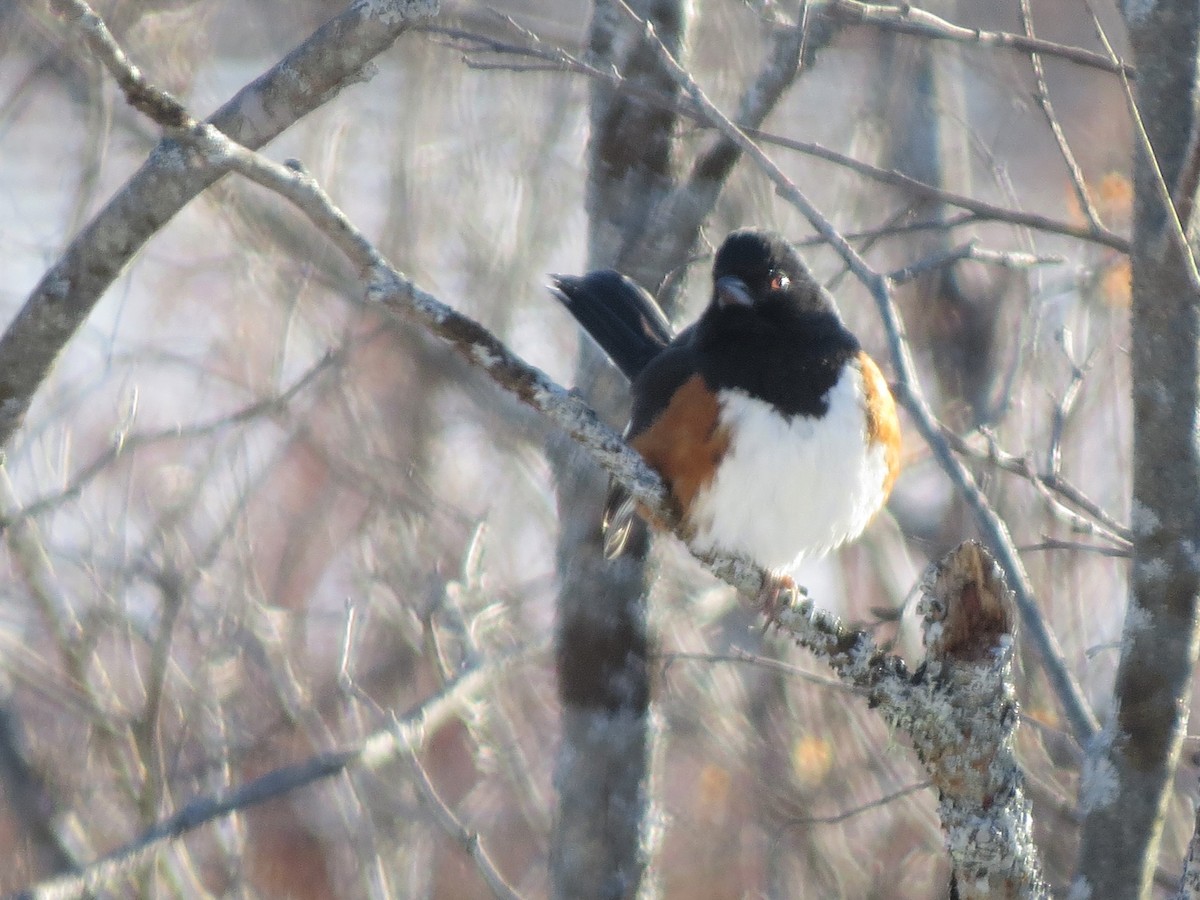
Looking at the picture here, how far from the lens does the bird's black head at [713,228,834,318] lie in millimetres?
2873

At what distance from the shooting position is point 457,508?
394 cm

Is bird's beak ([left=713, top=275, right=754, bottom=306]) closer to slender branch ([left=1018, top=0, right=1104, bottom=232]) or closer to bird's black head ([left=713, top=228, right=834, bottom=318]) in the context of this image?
bird's black head ([left=713, top=228, right=834, bottom=318])

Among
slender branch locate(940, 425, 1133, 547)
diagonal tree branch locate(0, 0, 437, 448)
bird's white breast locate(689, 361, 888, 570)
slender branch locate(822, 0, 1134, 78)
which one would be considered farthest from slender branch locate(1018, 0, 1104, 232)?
diagonal tree branch locate(0, 0, 437, 448)

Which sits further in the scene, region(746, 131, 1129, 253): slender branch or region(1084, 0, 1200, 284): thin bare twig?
region(746, 131, 1129, 253): slender branch

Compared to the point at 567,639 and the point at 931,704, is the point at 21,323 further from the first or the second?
the point at 567,639

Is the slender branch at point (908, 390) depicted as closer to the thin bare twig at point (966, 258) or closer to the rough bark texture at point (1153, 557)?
the rough bark texture at point (1153, 557)

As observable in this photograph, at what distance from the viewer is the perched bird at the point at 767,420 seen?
2760 millimetres

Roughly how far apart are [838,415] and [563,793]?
1138 millimetres

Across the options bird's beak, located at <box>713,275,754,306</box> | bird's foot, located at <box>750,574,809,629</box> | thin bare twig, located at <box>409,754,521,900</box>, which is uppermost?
bird's beak, located at <box>713,275,754,306</box>

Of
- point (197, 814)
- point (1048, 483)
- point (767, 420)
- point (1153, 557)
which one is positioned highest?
point (767, 420)

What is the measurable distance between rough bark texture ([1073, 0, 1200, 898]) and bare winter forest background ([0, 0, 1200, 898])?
29 cm

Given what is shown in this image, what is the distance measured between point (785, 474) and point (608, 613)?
0.75 metres

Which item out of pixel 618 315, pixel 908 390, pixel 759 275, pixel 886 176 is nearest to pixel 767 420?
pixel 759 275

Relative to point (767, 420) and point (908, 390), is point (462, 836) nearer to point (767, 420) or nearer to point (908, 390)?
point (908, 390)
